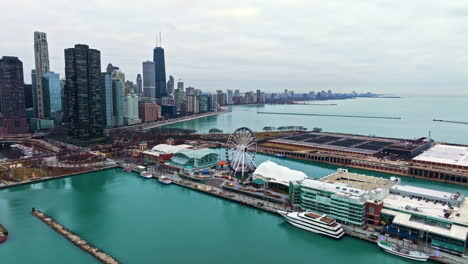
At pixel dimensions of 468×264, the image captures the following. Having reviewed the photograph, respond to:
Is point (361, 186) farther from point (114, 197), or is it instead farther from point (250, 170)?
point (114, 197)

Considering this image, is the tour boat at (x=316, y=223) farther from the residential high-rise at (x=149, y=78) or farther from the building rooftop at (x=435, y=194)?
the residential high-rise at (x=149, y=78)

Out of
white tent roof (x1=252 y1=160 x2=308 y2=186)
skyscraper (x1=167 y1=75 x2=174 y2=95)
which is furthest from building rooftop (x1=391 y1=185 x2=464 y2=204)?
skyscraper (x1=167 y1=75 x2=174 y2=95)

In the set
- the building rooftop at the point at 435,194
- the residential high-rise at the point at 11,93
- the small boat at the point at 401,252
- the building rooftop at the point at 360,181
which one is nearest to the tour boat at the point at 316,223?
the small boat at the point at 401,252

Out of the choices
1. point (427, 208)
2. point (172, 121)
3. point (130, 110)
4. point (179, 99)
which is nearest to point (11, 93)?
point (130, 110)

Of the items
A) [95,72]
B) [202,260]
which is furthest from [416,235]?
[95,72]

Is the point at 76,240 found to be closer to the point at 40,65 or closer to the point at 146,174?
the point at 146,174

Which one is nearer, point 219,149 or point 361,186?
point 361,186
